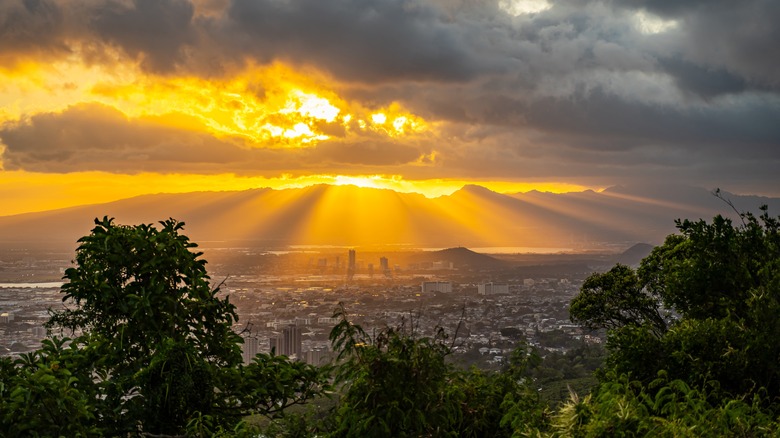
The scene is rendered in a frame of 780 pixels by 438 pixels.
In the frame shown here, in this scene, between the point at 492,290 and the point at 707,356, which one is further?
the point at 492,290

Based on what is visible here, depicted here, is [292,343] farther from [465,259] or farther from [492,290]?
[465,259]

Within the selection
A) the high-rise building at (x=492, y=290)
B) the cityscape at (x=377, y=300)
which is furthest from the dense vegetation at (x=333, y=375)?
the high-rise building at (x=492, y=290)

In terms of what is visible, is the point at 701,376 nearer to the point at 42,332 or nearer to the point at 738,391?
the point at 738,391

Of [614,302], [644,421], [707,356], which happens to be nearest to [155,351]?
[644,421]

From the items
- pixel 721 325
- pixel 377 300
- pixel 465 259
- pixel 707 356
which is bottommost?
pixel 465 259

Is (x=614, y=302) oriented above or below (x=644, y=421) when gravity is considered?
below

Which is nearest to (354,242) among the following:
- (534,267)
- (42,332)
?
(534,267)

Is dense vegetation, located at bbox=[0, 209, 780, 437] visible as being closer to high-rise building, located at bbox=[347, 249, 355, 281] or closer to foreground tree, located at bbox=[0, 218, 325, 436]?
foreground tree, located at bbox=[0, 218, 325, 436]
